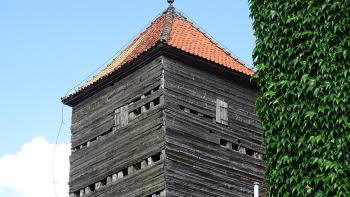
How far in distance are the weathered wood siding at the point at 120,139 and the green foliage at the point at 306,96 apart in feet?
24.2

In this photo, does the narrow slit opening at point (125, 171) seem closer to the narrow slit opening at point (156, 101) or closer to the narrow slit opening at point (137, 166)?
the narrow slit opening at point (137, 166)

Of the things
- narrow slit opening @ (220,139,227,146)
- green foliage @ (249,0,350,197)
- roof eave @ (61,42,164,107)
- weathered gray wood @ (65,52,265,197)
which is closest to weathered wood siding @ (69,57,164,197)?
weathered gray wood @ (65,52,265,197)

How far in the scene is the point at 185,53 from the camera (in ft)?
67.8

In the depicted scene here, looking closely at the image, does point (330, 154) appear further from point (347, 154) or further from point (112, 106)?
point (112, 106)

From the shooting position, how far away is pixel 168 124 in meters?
19.5

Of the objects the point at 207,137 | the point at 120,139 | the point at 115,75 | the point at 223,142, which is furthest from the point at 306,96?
the point at 115,75

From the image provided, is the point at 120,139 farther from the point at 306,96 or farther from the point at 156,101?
the point at 306,96

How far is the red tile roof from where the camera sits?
2111 cm

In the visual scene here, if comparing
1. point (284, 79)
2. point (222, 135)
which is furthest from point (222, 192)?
point (284, 79)

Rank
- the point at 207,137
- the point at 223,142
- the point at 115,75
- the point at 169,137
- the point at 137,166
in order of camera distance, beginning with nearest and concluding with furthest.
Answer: the point at 169,137
the point at 137,166
the point at 207,137
the point at 223,142
the point at 115,75

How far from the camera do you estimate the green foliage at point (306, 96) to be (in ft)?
35.9

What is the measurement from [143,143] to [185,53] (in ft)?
9.43

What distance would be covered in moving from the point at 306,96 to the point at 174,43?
379 inches

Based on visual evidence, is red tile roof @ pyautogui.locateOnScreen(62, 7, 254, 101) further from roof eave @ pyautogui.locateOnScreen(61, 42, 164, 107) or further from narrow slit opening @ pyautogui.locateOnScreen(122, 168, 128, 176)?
narrow slit opening @ pyautogui.locateOnScreen(122, 168, 128, 176)
